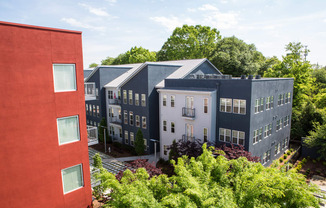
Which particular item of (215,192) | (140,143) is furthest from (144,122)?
(215,192)

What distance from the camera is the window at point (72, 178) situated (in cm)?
1121

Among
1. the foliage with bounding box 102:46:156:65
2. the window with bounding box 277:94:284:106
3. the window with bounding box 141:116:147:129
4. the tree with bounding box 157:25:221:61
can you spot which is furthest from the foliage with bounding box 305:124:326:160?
the foliage with bounding box 102:46:156:65

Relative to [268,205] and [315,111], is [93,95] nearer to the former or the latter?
[268,205]

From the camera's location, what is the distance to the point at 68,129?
11.3 metres

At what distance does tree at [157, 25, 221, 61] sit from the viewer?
58.8 meters

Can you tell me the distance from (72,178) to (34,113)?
13.1 ft

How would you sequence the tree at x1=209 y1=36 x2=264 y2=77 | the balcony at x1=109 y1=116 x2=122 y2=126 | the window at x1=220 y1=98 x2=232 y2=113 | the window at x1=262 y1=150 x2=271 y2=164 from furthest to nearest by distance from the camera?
1. the tree at x1=209 y1=36 x2=264 y2=77
2. the balcony at x1=109 y1=116 x2=122 y2=126
3. the window at x1=262 y1=150 x2=271 y2=164
4. the window at x1=220 y1=98 x2=232 y2=113

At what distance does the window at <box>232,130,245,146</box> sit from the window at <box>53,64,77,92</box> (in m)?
17.0

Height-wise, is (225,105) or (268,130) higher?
(225,105)

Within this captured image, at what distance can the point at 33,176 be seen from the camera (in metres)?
10.1

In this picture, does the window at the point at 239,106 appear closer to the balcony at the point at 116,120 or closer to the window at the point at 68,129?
the window at the point at 68,129

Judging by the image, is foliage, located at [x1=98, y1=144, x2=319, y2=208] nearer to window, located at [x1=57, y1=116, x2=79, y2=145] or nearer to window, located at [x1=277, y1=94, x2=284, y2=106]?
window, located at [x1=57, y1=116, x2=79, y2=145]

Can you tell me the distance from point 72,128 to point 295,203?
11.3 meters

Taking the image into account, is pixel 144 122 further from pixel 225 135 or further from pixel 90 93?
pixel 225 135
